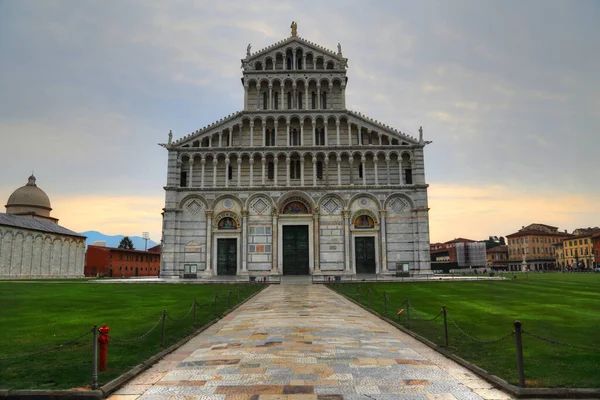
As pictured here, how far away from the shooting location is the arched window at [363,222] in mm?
46500

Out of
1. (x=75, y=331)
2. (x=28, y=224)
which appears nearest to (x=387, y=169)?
(x=75, y=331)

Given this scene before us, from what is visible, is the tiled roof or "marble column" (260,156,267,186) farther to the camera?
the tiled roof

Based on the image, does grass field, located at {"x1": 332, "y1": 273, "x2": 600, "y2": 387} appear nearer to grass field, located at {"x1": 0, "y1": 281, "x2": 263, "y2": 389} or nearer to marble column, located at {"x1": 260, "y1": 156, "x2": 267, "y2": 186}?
grass field, located at {"x1": 0, "y1": 281, "x2": 263, "y2": 389}

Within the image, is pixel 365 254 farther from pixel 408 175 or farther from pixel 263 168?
pixel 263 168

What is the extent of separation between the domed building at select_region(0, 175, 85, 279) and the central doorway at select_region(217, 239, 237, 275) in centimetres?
3202

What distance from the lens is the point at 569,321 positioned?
49.6 ft

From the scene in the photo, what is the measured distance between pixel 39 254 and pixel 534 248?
126 m

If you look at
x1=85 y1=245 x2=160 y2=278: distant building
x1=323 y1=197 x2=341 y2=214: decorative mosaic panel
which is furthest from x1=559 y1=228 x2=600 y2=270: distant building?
x1=85 y1=245 x2=160 y2=278: distant building

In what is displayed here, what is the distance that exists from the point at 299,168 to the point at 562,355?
38.9m

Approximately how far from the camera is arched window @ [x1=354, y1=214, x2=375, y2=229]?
4650cm

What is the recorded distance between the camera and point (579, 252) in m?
116

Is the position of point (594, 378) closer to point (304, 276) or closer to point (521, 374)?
point (521, 374)

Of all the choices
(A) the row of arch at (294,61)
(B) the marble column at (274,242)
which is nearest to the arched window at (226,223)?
(B) the marble column at (274,242)

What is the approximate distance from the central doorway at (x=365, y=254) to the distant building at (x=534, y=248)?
96449mm
